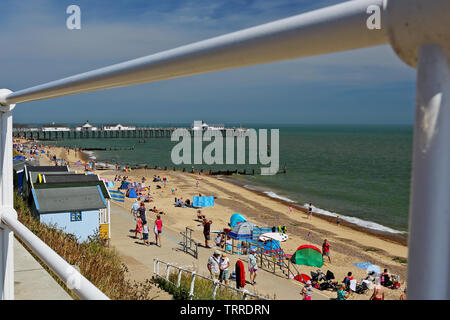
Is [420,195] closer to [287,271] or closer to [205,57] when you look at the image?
[205,57]

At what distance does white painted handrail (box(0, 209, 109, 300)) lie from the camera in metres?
0.89

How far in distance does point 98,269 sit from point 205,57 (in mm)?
4607

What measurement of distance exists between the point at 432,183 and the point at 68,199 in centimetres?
1296

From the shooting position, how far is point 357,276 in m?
15.6

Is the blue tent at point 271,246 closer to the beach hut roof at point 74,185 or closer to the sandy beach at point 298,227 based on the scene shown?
the sandy beach at point 298,227

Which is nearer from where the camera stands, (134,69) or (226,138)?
(134,69)

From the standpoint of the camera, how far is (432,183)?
1.45 ft

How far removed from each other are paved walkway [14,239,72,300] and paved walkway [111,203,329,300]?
835 centimetres

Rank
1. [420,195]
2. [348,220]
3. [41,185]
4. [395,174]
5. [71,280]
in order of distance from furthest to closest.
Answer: [395,174], [348,220], [41,185], [71,280], [420,195]

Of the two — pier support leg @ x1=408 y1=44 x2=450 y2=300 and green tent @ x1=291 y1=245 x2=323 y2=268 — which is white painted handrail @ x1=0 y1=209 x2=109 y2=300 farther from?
green tent @ x1=291 y1=245 x2=323 y2=268

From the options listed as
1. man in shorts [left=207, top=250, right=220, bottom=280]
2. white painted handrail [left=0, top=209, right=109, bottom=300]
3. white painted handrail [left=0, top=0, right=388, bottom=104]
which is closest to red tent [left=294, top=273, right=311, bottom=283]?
man in shorts [left=207, top=250, right=220, bottom=280]

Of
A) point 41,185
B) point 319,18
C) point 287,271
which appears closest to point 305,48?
point 319,18

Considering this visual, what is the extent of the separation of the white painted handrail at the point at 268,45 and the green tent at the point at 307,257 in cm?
1502
